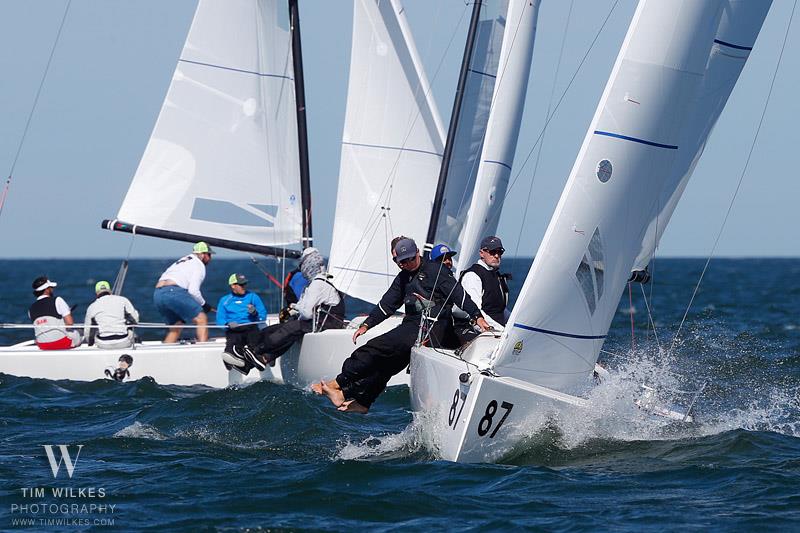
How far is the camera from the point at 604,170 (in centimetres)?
744

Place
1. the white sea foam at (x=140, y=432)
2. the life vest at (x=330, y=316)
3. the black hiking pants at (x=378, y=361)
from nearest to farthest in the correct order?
the black hiking pants at (x=378, y=361) < the white sea foam at (x=140, y=432) < the life vest at (x=330, y=316)

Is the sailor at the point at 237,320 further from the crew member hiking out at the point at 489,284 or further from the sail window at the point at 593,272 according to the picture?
the sail window at the point at 593,272

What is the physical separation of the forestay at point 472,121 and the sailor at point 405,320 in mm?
4672

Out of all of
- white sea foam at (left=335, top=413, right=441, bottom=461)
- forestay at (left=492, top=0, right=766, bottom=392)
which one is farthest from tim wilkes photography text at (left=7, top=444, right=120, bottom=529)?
forestay at (left=492, top=0, right=766, bottom=392)

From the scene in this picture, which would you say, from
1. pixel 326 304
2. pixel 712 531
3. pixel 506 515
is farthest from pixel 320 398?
pixel 712 531

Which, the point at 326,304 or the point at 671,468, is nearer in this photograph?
the point at 671,468

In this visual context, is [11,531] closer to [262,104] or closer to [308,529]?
[308,529]

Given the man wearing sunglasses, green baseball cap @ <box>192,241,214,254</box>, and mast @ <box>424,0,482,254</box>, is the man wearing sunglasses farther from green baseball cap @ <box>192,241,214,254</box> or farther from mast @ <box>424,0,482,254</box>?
green baseball cap @ <box>192,241,214,254</box>

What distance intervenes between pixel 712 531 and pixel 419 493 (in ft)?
5.51

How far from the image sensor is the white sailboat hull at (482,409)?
7.39 meters

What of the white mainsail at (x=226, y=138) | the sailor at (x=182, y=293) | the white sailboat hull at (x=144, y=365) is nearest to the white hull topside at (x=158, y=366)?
the white sailboat hull at (x=144, y=365)

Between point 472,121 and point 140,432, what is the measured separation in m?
6.20

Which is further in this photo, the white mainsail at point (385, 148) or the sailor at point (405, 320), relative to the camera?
the white mainsail at point (385, 148)

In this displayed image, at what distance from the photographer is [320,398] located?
10820mm
